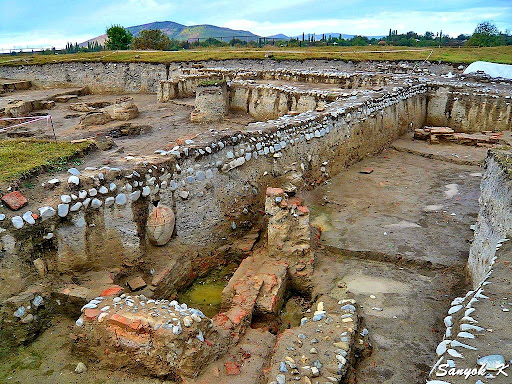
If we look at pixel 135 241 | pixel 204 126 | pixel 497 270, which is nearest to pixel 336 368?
pixel 497 270

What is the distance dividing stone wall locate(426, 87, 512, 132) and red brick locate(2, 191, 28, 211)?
12785 millimetres

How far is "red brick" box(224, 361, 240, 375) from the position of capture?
4350 mm

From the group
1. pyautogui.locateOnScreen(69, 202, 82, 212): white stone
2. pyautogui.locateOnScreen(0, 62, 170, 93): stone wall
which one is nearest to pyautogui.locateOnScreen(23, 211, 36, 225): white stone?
pyautogui.locateOnScreen(69, 202, 82, 212): white stone

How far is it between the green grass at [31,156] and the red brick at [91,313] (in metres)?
2.07

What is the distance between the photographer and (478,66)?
16.4 meters

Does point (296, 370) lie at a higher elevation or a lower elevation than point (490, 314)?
lower

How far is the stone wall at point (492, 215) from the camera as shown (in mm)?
4781

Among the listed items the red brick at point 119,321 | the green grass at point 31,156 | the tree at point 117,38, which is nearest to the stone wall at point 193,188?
the green grass at point 31,156

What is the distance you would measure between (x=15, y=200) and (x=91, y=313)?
169cm

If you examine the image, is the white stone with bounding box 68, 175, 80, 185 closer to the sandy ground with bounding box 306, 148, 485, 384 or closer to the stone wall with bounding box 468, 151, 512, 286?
the sandy ground with bounding box 306, 148, 485, 384

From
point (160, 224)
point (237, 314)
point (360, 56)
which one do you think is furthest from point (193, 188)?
point (360, 56)

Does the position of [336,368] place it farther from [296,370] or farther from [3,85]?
[3,85]

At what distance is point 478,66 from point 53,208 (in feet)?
55.3

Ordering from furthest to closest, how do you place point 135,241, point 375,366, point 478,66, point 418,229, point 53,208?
point 478,66 → point 418,229 → point 135,241 → point 53,208 → point 375,366
